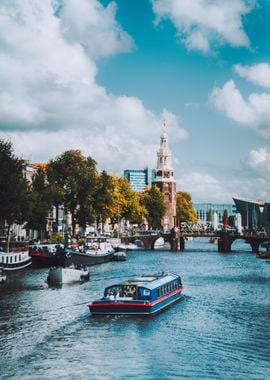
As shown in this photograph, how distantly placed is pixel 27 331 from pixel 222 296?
30754 mm

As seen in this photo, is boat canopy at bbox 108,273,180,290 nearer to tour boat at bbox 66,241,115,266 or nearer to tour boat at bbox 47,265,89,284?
tour boat at bbox 47,265,89,284

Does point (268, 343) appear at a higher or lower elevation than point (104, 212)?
lower

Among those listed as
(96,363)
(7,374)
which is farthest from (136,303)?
(7,374)

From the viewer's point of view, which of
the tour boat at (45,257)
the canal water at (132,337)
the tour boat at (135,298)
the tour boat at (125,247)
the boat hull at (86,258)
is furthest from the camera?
the tour boat at (125,247)

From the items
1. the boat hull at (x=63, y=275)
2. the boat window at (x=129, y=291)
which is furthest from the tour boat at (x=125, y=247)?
the boat window at (x=129, y=291)

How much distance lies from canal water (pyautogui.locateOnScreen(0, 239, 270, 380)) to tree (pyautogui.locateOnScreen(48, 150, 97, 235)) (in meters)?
73.1

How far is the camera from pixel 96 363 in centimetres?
4256

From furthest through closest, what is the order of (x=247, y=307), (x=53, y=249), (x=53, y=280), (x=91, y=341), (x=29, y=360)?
(x=53, y=249) < (x=53, y=280) < (x=247, y=307) < (x=91, y=341) < (x=29, y=360)

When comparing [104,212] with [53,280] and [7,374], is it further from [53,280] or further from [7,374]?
[7,374]

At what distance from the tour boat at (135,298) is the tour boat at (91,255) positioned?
43542 millimetres

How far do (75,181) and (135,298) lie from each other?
315 feet

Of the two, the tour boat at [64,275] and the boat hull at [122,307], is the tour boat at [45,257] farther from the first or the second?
the boat hull at [122,307]

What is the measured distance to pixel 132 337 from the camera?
50438 millimetres

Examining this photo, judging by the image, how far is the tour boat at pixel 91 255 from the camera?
114938mm
